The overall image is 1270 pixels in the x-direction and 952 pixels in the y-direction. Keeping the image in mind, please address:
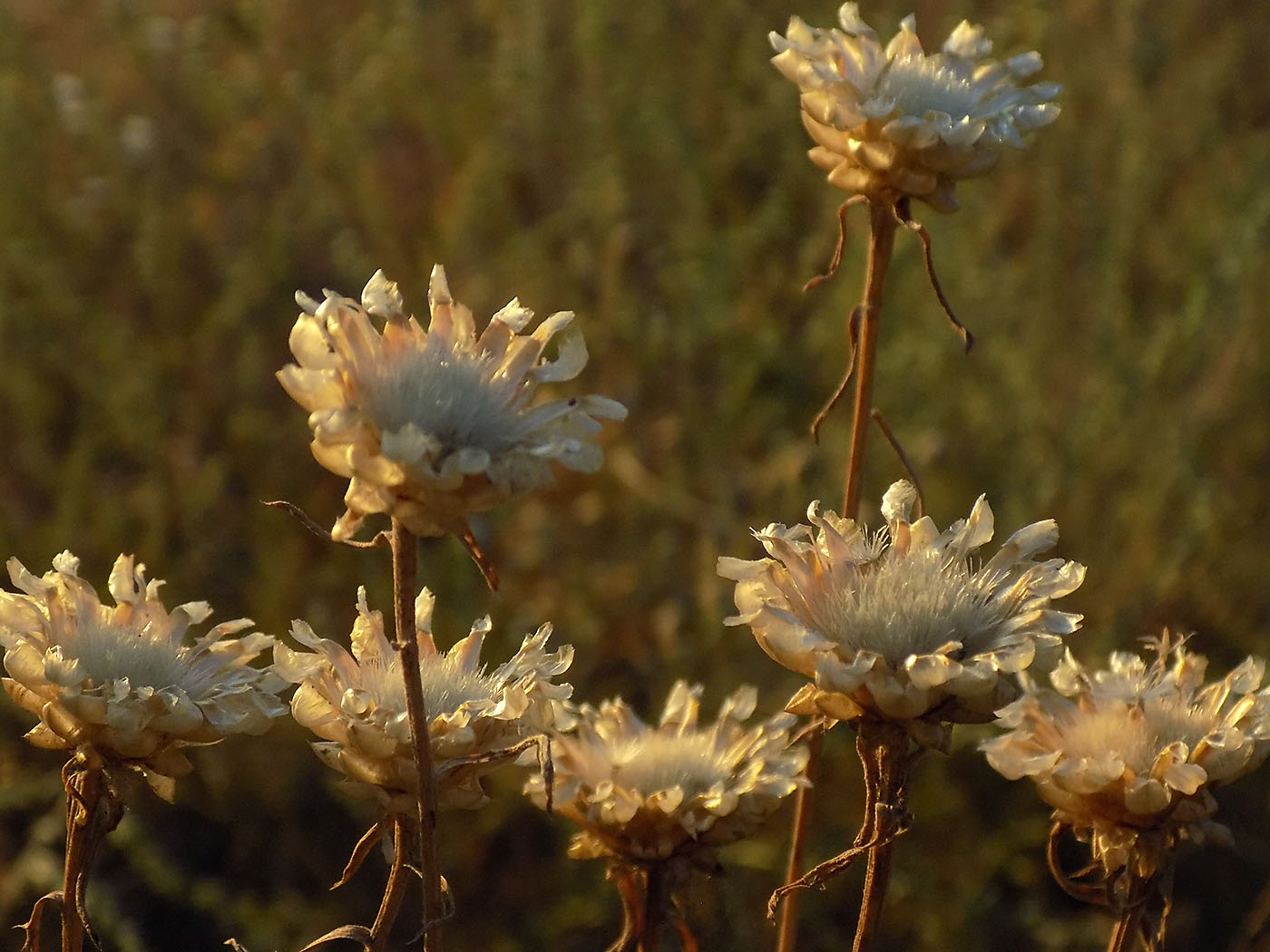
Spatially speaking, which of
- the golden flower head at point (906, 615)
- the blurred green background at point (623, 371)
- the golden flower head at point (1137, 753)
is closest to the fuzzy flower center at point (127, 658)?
the golden flower head at point (906, 615)

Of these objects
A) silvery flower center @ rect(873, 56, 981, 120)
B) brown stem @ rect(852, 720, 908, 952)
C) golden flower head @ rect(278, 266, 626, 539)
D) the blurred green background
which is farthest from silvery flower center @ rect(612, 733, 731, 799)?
the blurred green background

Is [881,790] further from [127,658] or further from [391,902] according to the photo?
[127,658]

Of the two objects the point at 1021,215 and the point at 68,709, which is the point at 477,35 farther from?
the point at 68,709

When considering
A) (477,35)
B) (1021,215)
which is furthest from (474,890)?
(477,35)

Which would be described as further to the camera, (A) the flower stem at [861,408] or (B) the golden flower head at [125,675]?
(A) the flower stem at [861,408]

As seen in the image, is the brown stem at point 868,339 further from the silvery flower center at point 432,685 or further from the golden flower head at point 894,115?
the silvery flower center at point 432,685

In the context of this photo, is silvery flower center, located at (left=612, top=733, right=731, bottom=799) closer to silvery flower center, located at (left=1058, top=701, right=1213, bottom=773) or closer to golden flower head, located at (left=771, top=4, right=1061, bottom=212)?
silvery flower center, located at (left=1058, top=701, right=1213, bottom=773)
